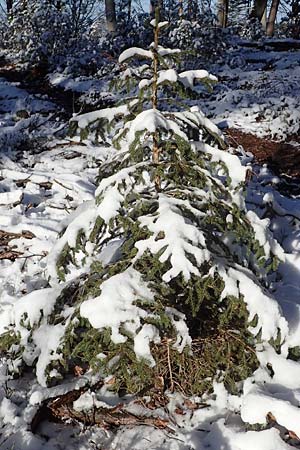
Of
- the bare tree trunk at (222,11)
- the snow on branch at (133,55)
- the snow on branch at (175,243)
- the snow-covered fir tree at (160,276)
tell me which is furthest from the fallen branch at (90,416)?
the bare tree trunk at (222,11)

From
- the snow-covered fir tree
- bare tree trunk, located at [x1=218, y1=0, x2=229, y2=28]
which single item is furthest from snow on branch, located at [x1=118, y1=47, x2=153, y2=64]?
bare tree trunk, located at [x1=218, y1=0, x2=229, y2=28]

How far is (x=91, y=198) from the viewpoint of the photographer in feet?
18.4

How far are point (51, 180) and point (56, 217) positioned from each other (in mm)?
1088

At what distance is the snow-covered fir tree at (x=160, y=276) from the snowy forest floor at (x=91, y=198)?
0.17 m

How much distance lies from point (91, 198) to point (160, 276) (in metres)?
3.07

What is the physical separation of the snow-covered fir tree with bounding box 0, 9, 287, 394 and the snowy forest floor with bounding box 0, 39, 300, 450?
6.8 inches

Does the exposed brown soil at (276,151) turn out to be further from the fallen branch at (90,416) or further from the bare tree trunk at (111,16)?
the bare tree trunk at (111,16)

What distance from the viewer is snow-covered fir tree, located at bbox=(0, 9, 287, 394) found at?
2564mm

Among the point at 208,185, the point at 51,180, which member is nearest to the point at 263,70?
the point at 51,180

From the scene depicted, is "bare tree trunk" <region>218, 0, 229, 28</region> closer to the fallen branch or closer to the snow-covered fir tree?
the snow-covered fir tree

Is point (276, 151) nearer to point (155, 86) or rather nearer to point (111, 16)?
point (155, 86)

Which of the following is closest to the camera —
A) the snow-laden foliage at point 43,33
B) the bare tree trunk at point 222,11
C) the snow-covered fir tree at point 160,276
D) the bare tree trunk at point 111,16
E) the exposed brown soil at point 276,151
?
the snow-covered fir tree at point 160,276

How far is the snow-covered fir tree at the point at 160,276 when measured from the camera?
8.41ft

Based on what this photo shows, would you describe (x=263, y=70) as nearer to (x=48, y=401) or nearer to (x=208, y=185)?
(x=208, y=185)
